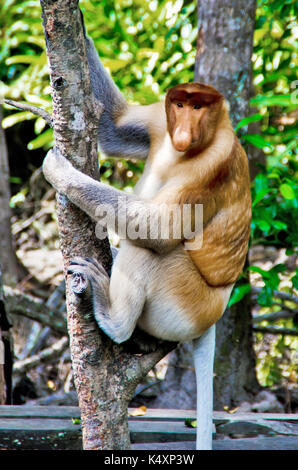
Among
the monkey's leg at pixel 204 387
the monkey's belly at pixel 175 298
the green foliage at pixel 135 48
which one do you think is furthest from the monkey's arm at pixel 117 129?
the green foliage at pixel 135 48

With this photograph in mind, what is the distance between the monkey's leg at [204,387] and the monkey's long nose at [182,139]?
947mm

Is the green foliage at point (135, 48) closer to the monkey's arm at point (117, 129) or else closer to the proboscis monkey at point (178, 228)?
the monkey's arm at point (117, 129)

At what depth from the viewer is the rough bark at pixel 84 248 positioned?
6.88 feet

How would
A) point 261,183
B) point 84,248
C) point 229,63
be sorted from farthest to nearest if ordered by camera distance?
1. point 229,63
2. point 261,183
3. point 84,248

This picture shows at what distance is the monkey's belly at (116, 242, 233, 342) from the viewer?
2.49 m

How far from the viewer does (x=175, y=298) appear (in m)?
2.56

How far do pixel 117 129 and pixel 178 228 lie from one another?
0.79 m

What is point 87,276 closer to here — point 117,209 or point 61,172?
point 117,209

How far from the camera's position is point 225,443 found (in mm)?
2945

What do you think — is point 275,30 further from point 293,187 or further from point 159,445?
point 159,445

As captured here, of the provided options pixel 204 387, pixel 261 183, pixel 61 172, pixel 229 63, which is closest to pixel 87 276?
pixel 61 172

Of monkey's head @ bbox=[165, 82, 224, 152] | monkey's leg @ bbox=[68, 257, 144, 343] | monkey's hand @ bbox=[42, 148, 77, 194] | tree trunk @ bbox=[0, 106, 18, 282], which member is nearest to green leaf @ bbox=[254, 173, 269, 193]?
monkey's head @ bbox=[165, 82, 224, 152]

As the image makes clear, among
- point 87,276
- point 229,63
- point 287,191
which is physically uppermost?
point 229,63

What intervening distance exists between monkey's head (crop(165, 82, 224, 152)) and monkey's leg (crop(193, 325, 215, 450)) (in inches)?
37.9
